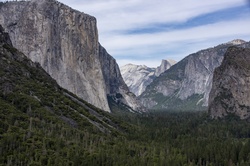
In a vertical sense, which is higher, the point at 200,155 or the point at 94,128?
the point at 94,128

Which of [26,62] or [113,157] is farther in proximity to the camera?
[26,62]

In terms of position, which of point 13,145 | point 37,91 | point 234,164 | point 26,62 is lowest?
point 234,164

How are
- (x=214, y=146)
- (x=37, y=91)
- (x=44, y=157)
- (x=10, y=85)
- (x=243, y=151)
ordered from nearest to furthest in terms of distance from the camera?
(x=44, y=157)
(x=243, y=151)
(x=214, y=146)
(x=10, y=85)
(x=37, y=91)

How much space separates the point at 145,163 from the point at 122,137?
1899 inches

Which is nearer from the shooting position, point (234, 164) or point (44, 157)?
point (44, 157)

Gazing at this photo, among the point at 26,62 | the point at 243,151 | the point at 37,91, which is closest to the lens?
the point at 243,151

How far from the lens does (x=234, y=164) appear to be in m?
118

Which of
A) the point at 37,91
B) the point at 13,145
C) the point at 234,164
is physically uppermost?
the point at 37,91

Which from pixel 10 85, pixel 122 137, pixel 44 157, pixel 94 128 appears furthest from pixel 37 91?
pixel 44 157

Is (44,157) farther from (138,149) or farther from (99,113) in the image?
(99,113)

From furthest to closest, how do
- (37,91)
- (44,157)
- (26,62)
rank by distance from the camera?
(26,62) < (37,91) < (44,157)

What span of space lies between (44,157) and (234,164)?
2332 inches

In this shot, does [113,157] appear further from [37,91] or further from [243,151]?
[37,91]

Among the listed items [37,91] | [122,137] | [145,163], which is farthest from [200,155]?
[37,91]
